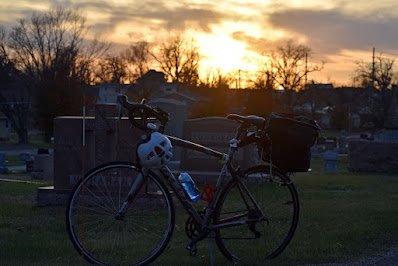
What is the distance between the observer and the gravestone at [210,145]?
48.5 feet

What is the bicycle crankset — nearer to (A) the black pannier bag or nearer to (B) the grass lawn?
(B) the grass lawn

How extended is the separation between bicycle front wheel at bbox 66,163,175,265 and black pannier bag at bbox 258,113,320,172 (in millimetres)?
993

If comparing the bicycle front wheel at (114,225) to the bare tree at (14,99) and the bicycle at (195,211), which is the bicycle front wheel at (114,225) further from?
the bare tree at (14,99)

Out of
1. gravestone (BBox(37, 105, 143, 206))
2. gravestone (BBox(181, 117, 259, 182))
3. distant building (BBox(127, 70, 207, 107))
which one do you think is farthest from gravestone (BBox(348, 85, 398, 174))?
distant building (BBox(127, 70, 207, 107))

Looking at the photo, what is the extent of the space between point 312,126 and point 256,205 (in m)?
0.86

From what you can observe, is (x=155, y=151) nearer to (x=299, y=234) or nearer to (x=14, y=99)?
(x=299, y=234)

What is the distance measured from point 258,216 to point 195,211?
0.60m

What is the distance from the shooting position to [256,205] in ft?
17.8

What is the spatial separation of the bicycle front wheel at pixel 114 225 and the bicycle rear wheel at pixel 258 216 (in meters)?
0.55

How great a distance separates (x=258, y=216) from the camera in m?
5.41

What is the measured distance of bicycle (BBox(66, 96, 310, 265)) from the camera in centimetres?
501

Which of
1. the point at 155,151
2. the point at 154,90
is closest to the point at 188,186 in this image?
the point at 155,151

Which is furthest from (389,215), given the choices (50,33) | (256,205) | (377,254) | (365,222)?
(50,33)

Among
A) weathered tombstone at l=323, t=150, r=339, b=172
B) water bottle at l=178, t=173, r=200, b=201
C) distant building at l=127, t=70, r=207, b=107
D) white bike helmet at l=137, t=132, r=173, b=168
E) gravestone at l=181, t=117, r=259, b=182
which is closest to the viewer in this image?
white bike helmet at l=137, t=132, r=173, b=168
